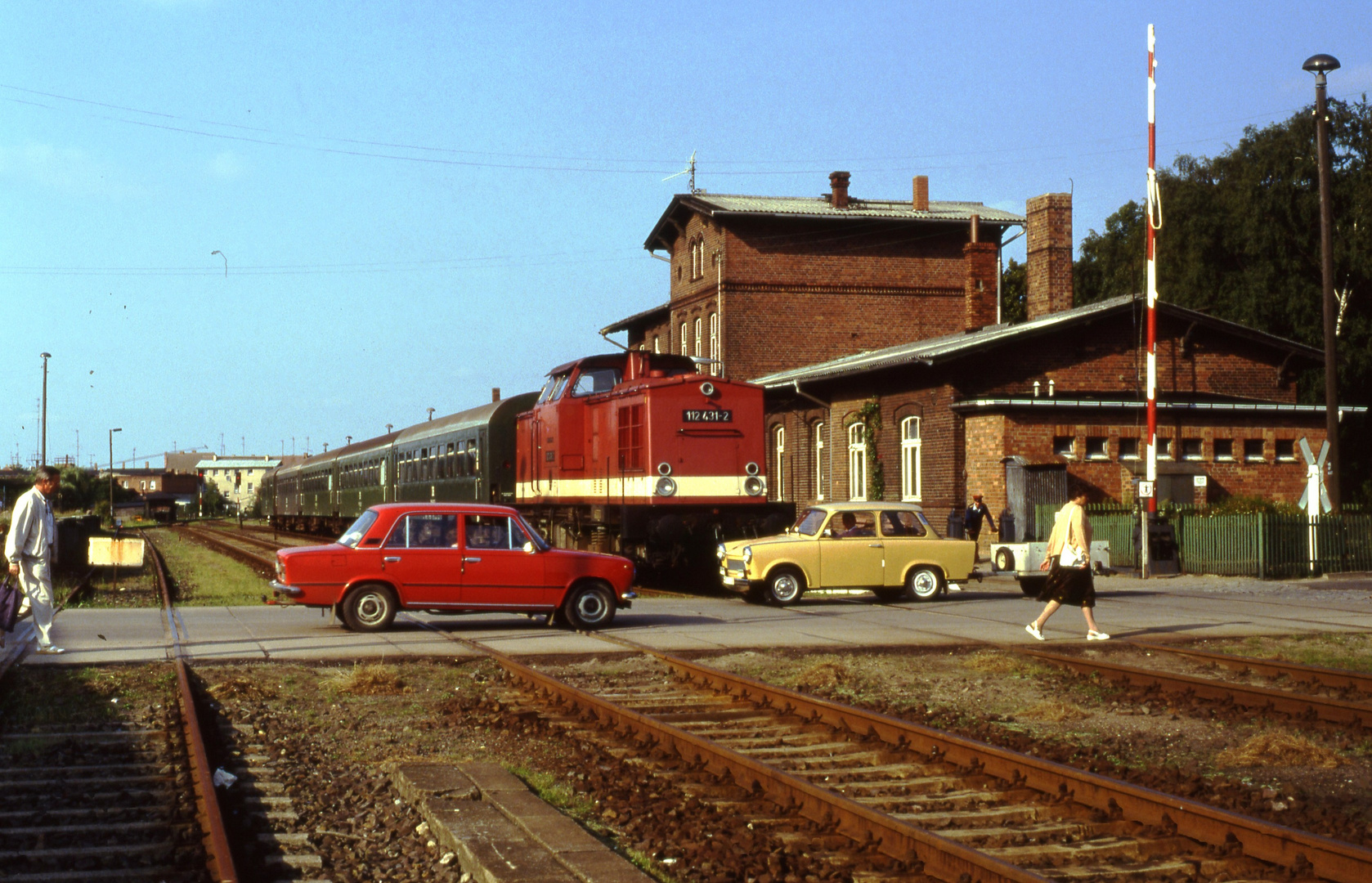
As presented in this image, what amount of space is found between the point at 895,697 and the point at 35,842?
22.0 ft

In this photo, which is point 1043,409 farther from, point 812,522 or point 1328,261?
point 812,522

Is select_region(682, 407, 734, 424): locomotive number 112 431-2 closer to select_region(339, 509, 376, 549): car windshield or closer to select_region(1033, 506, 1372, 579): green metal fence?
select_region(339, 509, 376, 549): car windshield

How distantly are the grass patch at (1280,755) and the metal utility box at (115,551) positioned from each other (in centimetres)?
2505

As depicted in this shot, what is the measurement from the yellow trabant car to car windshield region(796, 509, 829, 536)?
0.01 metres

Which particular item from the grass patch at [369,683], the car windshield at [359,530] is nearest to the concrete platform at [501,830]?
the grass patch at [369,683]

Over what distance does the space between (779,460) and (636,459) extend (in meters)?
19.4

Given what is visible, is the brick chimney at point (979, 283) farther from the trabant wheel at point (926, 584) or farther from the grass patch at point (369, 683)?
the grass patch at point (369, 683)

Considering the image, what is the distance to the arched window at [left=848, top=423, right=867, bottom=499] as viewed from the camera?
3572 centimetres

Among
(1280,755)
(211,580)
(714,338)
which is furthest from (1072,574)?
(714,338)

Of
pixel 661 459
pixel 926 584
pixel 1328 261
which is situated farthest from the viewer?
pixel 1328 261

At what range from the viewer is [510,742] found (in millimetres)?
9102

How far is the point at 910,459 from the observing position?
33.9 metres

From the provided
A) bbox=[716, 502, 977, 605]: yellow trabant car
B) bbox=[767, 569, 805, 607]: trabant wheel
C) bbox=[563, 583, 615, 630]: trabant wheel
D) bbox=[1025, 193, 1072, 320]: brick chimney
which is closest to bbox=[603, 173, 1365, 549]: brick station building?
bbox=[1025, 193, 1072, 320]: brick chimney

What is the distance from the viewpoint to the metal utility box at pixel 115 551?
2927 centimetres
